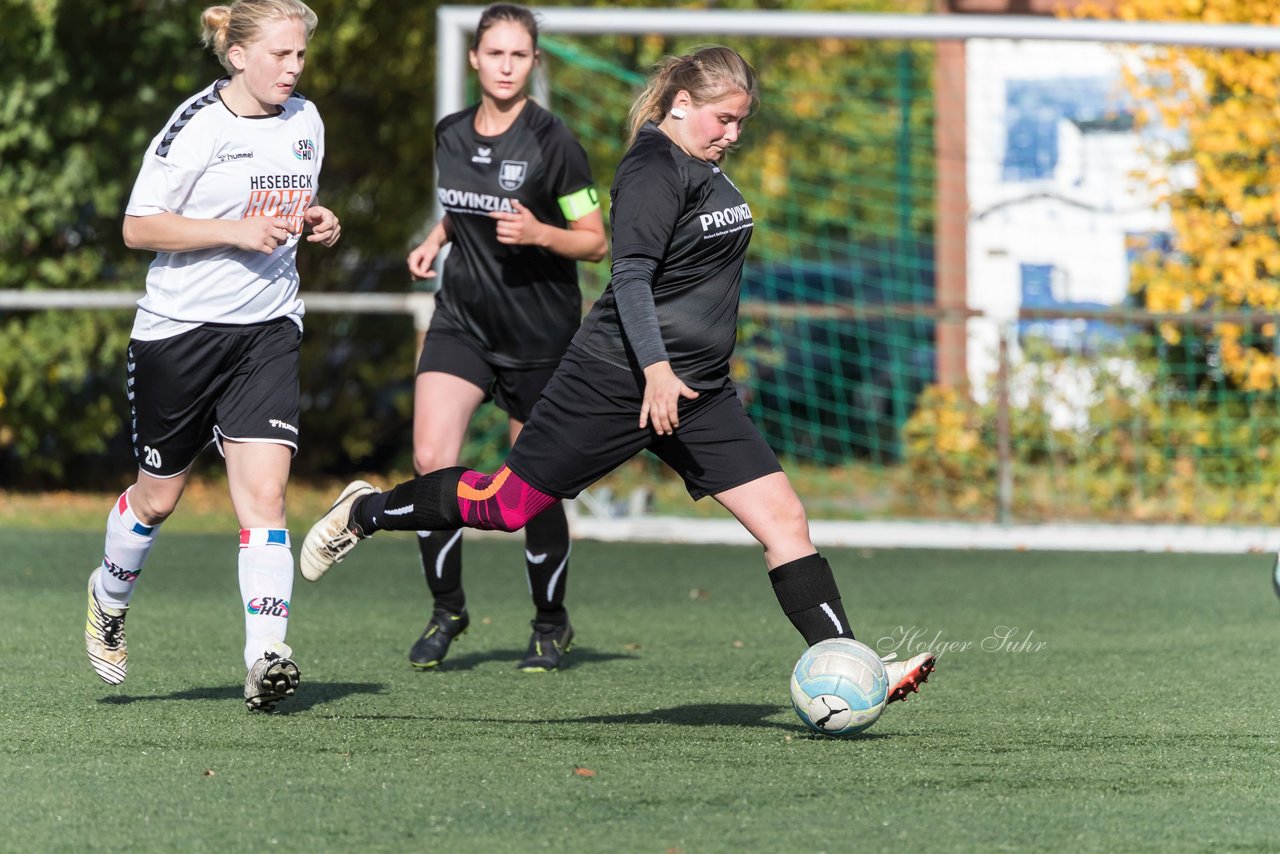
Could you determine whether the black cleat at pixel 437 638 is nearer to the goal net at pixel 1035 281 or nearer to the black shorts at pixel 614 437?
the black shorts at pixel 614 437

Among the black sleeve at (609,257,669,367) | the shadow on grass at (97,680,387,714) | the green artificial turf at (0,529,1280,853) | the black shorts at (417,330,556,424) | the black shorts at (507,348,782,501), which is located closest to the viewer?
the green artificial turf at (0,529,1280,853)

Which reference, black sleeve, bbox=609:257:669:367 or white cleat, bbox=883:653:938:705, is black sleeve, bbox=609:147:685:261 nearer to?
black sleeve, bbox=609:257:669:367

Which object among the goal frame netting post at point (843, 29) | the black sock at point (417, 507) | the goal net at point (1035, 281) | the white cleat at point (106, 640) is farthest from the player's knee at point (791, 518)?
the goal net at point (1035, 281)

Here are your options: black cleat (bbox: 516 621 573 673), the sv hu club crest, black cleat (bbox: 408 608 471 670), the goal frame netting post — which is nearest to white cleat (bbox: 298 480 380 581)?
black cleat (bbox: 408 608 471 670)

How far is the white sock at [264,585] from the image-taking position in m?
4.79

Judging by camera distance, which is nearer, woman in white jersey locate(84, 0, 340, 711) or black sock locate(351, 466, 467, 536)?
woman in white jersey locate(84, 0, 340, 711)

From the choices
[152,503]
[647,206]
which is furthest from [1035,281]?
[152,503]

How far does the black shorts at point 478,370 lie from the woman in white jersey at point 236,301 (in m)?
0.96

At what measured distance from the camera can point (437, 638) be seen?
5.99 meters

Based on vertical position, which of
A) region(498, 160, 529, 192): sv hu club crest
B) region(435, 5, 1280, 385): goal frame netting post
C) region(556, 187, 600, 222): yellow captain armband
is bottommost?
region(556, 187, 600, 222): yellow captain armband

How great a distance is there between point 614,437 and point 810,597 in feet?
2.25

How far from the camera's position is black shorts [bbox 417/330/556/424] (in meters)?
5.96

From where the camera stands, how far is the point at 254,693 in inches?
187

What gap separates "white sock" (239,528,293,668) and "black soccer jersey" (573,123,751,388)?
1061 millimetres
